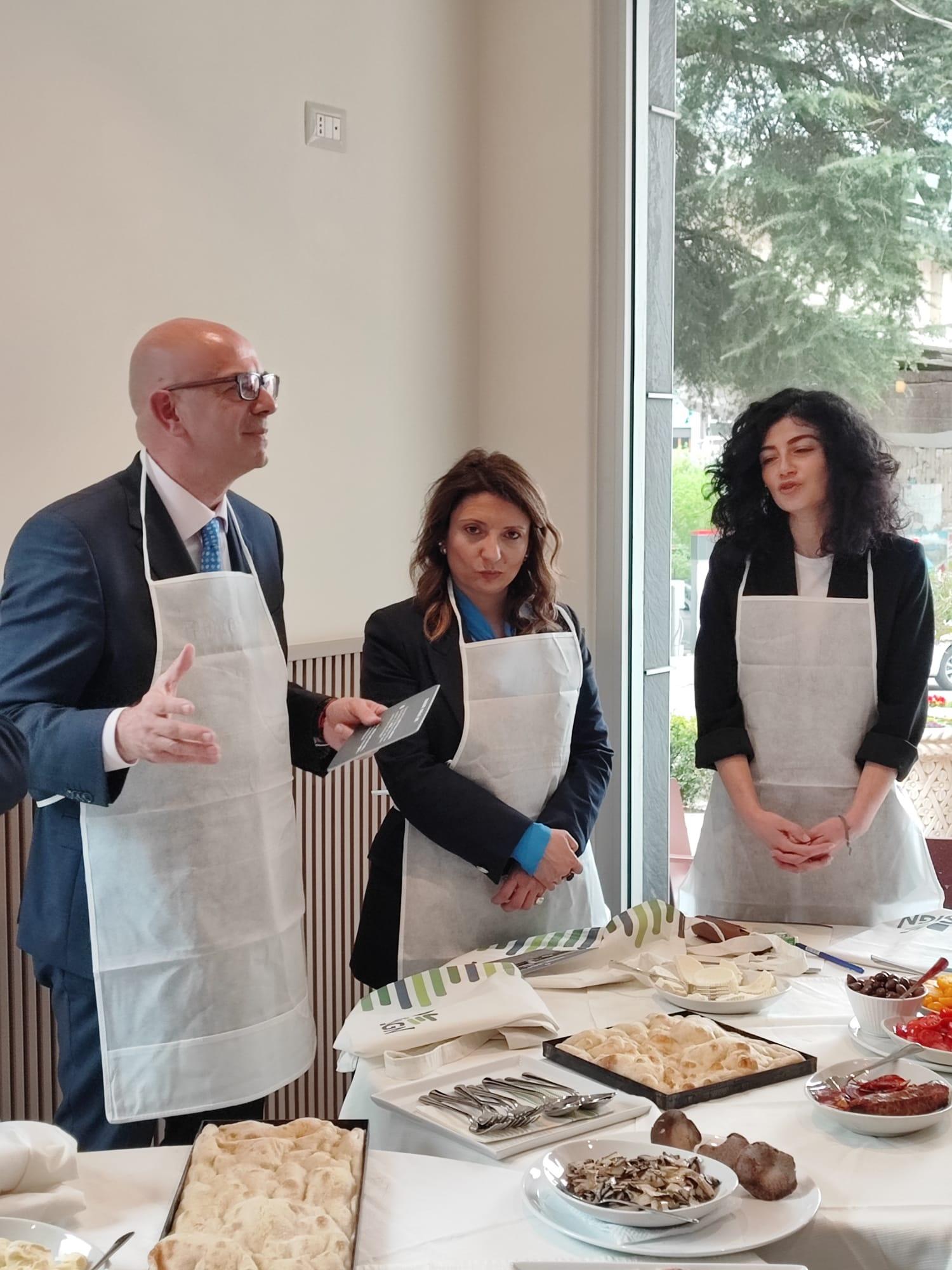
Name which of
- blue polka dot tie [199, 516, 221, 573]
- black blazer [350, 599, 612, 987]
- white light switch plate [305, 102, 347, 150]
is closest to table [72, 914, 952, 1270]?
black blazer [350, 599, 612, 987]

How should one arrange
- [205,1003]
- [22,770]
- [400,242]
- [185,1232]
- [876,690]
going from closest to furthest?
[185,1232] < [22,770] < [205,1003] < [876,690] < [400,242]

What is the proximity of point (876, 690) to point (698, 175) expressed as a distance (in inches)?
67.7

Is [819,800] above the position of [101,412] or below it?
below

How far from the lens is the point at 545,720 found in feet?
8.32

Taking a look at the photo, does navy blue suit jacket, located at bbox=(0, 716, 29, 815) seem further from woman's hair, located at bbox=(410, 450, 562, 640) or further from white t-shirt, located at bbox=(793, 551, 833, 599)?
white t-shirt, located at bbox=(793, 551, 833, 599)

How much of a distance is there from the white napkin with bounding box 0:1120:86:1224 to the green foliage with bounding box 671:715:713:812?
8.19 ft

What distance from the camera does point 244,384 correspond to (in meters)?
2.15

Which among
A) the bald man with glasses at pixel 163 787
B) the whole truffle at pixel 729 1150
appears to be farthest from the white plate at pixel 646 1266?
the bald man with glasses at pixel 163 787

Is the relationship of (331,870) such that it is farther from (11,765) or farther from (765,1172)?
(765,1172)

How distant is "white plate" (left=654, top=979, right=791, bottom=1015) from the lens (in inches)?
72.0

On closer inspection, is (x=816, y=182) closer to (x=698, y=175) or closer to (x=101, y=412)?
(x=698, y=175)

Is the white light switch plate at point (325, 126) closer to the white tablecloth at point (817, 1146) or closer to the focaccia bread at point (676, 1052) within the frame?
the white tablecloth at point (817, 1146)

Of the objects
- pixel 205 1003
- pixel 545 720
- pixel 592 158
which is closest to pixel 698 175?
pixel 592 158

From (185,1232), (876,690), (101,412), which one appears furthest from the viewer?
(101,412)
